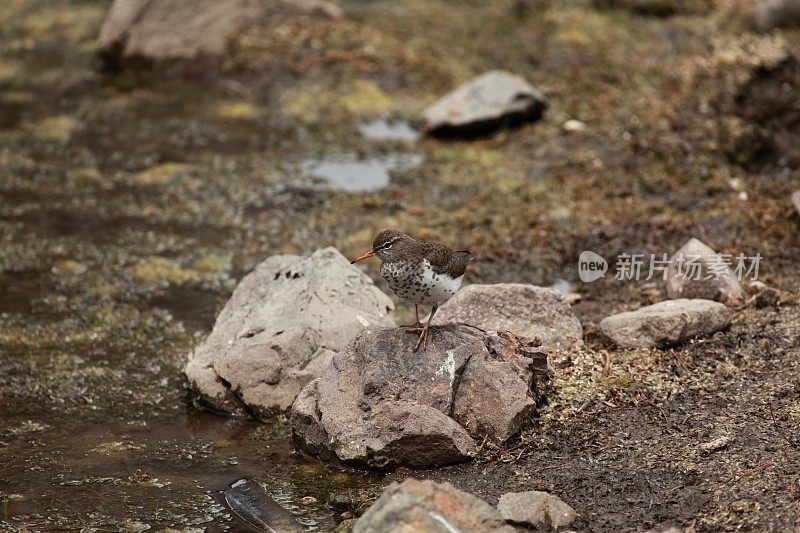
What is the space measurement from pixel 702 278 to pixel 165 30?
954 centimetres

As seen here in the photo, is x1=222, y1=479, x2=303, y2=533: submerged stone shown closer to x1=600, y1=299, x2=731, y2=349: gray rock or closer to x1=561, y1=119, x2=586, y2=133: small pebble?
x1=600, y1=299, x2=731, y2=349: gray rock

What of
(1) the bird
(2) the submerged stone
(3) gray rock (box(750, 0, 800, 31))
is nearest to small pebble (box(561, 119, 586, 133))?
(3) gray rock (box(750, 0, 800, 31))

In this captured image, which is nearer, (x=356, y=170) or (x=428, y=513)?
(x=428, y=513)

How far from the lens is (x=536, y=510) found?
6.15m

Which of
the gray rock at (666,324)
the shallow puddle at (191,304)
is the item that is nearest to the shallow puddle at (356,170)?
the shallow puddle at (191,304)

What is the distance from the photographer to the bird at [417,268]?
22.9 feet

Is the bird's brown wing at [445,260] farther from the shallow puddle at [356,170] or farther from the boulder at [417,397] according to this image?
the shallow puddle at [356,170]

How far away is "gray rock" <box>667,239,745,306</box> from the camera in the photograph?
870 centimetres

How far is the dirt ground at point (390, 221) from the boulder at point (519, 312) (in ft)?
0.91

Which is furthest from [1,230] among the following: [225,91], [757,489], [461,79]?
[757,489]

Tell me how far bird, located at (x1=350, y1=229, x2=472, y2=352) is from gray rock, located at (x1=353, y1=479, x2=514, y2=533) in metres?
1.69

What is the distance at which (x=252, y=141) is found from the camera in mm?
13555

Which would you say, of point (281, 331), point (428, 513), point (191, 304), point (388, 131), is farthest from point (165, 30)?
point (428, 513)

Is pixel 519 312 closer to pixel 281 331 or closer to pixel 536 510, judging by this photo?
pixel 281 331
